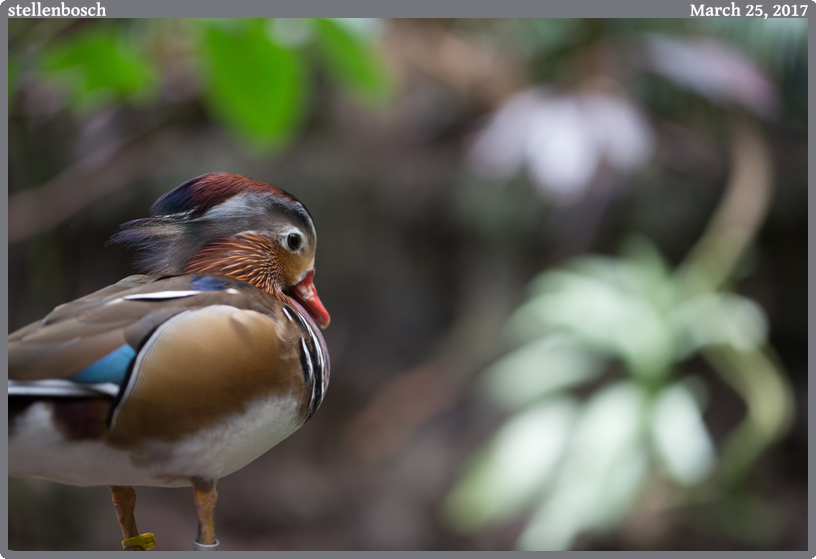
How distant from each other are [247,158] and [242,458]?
827 mm

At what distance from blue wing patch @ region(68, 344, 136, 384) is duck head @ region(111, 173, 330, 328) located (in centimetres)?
5

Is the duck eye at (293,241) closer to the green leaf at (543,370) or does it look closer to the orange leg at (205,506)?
the orange leg at (205,506)

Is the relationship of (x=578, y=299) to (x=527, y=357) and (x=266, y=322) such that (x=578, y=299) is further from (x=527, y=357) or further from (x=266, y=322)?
(x=266, y=322)

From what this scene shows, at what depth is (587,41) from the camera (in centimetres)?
105

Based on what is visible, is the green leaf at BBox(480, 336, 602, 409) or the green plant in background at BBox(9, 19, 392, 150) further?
the green leaf at BBox(480, 336, 602, 409)

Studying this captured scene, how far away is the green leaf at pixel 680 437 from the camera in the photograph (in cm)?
97

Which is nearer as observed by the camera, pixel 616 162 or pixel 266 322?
pixel 266 322

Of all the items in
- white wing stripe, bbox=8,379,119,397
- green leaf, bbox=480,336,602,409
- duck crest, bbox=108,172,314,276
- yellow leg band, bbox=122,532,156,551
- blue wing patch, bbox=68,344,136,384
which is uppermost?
duck crest, bbox=108,172,314,276

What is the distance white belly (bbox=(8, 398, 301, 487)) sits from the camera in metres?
0.20

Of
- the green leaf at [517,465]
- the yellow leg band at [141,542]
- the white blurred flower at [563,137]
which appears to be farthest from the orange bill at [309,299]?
the green leaf at [517,465]

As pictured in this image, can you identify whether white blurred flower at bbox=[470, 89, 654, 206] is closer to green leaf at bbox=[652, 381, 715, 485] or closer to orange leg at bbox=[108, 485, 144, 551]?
green leaf at bbox=[652, 381, 715, 485]

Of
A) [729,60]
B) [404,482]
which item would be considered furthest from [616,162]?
[404,482]

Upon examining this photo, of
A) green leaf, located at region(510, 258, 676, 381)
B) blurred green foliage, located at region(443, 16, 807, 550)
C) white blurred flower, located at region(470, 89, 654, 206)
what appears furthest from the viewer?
green leaf, located at region(510, 258, 676, 381)

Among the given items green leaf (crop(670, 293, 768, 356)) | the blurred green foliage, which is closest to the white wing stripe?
the blurred green foliage
